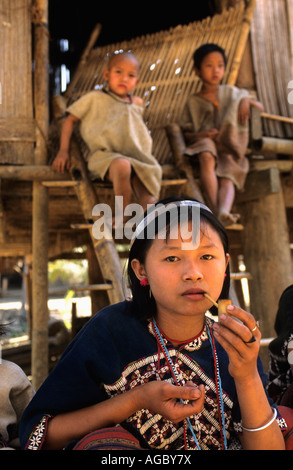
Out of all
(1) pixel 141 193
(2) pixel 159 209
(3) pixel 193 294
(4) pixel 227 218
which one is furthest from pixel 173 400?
(1) pixel 141 193

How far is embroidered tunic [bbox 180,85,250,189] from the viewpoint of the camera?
3.75 metres

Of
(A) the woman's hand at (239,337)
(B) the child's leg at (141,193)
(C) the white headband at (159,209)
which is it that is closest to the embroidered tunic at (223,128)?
(B) the child's leg at (141,193)

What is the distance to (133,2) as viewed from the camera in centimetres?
688

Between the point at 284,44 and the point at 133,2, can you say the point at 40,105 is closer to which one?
the point at 284,44

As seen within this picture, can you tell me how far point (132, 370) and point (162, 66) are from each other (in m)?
4.23

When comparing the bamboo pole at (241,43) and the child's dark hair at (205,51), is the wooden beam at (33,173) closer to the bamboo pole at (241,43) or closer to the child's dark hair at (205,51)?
the child's dark hair at (205,51)

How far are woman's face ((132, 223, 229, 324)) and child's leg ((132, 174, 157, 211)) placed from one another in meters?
1.91

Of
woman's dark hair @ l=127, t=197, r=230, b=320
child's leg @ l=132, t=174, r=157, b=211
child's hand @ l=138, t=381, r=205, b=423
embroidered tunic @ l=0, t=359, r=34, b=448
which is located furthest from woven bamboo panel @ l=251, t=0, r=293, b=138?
child's hand @ l=138, t=381, r=205, b=423

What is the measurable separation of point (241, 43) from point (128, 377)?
4.01 m

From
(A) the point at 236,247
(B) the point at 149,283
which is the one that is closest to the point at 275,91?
(A) the point at 236,247

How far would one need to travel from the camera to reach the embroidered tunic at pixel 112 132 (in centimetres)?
343

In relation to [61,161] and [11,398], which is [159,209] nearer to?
[11,398]

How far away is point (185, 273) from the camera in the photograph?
135 cm

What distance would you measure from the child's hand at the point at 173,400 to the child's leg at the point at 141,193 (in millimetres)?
2241
